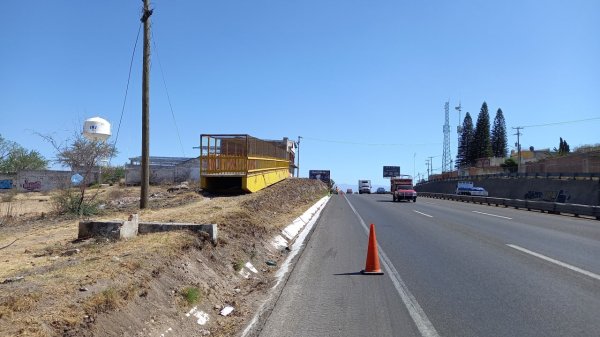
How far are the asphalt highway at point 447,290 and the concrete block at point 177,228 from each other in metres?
2.08

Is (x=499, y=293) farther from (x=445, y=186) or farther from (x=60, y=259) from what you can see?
(x=445, y=186)

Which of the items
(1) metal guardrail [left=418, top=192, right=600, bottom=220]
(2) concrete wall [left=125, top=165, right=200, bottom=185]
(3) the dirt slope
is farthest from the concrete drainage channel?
(2) concrete wall [left=125, top=165, right=200, bottom=185]

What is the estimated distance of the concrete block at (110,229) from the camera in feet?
36.6

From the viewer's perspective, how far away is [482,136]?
123438 mm

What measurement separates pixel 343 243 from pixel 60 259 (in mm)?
8763

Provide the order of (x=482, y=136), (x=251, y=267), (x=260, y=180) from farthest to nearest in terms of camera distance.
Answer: (x=482, y=136) < (x=260, y=180) < (x=251, y=267)

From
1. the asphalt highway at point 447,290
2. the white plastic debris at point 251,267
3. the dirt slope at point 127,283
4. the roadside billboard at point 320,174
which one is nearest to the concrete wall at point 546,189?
the asphalt highway at point 447,290

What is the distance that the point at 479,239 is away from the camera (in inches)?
637

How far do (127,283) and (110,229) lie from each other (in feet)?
14.7

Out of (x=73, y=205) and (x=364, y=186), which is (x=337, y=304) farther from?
(x=364, y=186)

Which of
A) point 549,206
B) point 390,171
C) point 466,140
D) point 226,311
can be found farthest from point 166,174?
point 466,140

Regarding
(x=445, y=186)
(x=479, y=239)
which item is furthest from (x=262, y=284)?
(x=445, y=186)

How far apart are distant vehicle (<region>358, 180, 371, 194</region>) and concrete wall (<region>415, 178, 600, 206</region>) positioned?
20240 mm

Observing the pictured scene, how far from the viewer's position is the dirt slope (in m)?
5.72
